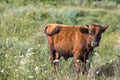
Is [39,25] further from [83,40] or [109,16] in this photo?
[83,40]

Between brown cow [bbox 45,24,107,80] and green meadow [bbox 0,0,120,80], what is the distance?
0.18 m

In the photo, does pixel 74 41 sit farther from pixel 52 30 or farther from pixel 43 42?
pixel 43 42

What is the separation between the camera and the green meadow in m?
8.69

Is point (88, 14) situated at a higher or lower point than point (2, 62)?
lower

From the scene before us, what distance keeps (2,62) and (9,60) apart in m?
0.31

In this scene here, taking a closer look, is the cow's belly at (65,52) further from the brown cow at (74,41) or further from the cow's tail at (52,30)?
the cow's tail at (52,30)

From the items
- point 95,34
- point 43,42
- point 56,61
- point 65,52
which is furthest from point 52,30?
point 43,42

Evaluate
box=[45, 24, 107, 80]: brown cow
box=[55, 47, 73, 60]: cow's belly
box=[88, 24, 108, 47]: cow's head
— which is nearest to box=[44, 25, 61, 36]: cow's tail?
box=[45, 24, 107, 80]: brown cow

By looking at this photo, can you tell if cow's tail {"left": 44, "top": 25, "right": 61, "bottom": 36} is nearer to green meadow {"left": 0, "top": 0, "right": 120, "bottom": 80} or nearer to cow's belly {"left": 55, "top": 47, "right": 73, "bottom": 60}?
cow's belly {"left": 55, "top": 47, "right": 73, "bottom": 60}

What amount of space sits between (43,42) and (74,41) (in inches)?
164

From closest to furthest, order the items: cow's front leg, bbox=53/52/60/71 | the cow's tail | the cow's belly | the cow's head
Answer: the cow's head → cow's front leg, bbox=53/52/60/71 → the cow's belly → the cow's tail

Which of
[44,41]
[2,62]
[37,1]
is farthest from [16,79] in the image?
[37,1]

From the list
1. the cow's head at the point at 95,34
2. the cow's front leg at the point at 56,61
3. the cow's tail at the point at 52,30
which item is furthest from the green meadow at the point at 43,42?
the cow's tail at the point at 52,30

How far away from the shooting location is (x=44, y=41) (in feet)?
45.8
